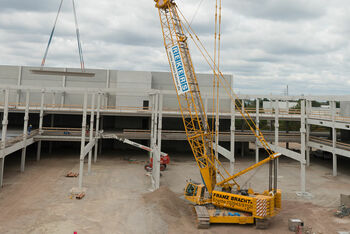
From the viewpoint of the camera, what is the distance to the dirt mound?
49.6 ft

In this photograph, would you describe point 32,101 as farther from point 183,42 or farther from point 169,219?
point 169,219

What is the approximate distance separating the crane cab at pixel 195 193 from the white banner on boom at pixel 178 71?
713cm

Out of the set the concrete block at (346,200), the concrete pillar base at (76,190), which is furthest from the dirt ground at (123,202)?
the concrete block at (346,200)

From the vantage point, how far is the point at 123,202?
18.6 meters

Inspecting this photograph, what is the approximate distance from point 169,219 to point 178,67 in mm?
11134

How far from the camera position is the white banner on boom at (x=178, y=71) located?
64.7ft

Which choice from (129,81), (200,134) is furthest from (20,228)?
(129,81)

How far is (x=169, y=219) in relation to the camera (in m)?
15.9

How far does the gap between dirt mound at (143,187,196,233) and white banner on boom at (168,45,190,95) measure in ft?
26.4

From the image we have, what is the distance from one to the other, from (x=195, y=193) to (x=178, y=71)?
30.4 ft

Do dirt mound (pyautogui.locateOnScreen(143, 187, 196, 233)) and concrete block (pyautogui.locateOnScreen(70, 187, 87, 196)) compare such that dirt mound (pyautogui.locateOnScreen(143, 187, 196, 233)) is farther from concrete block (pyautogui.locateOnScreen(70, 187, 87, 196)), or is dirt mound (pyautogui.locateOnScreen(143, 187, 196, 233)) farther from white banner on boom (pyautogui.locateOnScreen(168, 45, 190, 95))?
white banner on boom (pyautogui.locateOnScreen(168, 45, 190, 95))

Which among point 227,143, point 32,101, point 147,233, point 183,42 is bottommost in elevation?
point 147,233

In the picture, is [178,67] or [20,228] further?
[178,67]

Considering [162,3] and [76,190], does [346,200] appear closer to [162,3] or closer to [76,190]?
[76,190]
